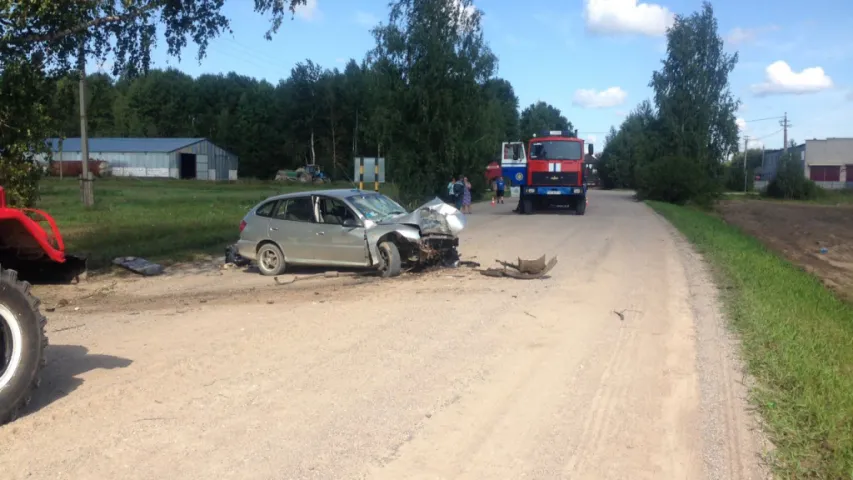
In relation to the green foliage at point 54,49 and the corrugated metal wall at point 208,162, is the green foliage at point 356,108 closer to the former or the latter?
the green foliage at point 54,49

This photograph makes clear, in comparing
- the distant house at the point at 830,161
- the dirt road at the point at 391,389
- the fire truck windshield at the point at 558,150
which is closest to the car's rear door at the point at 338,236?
the dirt road at the point at 391,389

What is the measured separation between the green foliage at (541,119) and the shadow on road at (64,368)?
104 m

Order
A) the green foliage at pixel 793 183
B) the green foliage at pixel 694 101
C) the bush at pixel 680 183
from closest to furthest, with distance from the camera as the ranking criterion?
the bush at pixel 680 183, the green foliage at pixel 694 101, the green foliage at pixel 793 183

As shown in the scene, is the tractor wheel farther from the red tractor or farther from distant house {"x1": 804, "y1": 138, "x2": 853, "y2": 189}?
distant house {"x1": 804, "y1": 138, "x2": 853, "y2": 189}

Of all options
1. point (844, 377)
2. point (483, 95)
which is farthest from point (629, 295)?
point (483, 95)

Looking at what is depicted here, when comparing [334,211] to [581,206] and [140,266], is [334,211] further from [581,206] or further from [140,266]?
[581,206]

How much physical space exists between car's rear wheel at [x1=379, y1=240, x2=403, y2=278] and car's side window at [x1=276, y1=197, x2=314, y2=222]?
1.61m

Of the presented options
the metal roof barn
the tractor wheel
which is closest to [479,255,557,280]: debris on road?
the tractor wheel

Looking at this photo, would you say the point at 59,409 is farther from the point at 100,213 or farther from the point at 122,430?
the point at 100,213

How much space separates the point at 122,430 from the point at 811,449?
4674 mm

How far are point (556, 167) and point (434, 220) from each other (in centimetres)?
1787

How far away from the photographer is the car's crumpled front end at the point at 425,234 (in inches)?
516

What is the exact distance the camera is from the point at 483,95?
39.0 m

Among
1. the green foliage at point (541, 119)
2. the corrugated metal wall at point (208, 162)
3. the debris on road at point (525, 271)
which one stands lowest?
the debris on road at point (525, 271)
